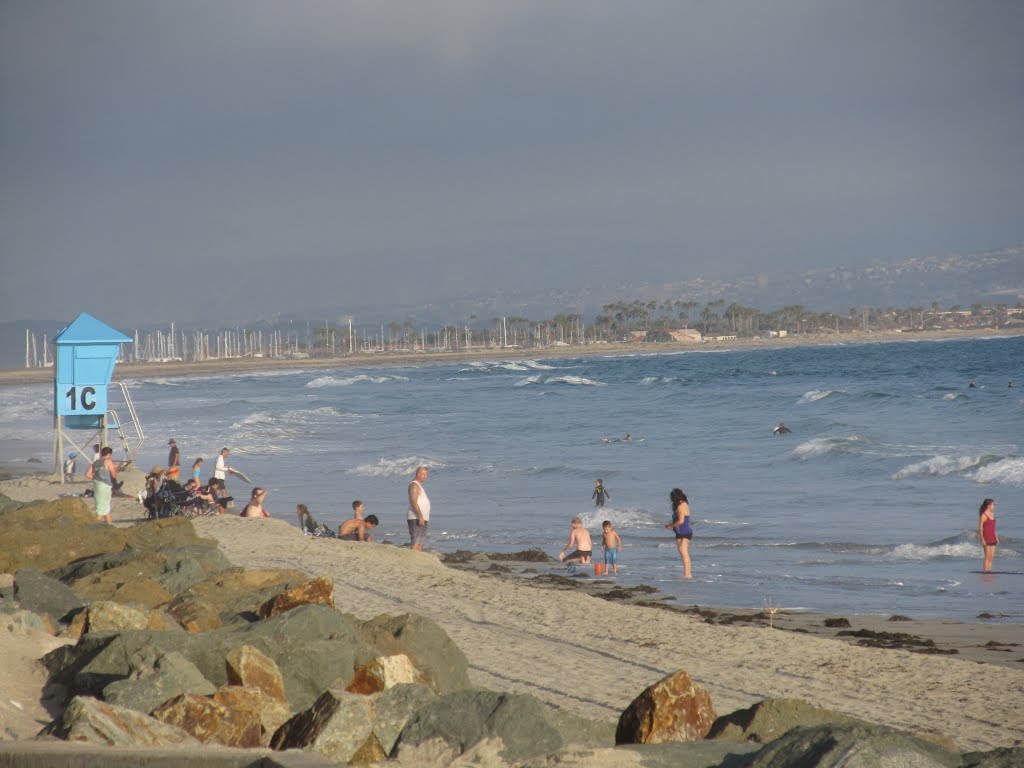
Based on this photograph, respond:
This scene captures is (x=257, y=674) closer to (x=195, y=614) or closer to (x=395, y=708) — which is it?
(x=395, y=708)

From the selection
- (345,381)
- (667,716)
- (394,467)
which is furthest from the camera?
(345,381)

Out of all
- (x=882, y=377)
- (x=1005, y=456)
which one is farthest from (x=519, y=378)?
(x=1005, y=456)

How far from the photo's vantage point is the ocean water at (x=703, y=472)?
544 inches

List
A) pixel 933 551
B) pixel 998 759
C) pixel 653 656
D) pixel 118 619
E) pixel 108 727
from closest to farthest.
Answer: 1. pixel 998 759
2. pixel 108 727
3. pixel 118 619
4. pixel 653 656
5. pixel 933 551

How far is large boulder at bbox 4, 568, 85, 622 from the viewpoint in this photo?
22.9ft

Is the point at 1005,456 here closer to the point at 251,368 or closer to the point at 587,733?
the point at 587,733

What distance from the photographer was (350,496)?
22062 mm

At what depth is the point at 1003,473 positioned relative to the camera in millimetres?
22641

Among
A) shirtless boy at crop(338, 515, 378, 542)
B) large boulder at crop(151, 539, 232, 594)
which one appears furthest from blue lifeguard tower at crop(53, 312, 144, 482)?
large boulder at crop(151, 539, 232, 594)

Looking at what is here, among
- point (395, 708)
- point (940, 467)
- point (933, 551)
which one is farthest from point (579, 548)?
point (940, 467)

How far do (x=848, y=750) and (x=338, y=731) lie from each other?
1940mm

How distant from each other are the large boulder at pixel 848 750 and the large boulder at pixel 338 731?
58.9 inches

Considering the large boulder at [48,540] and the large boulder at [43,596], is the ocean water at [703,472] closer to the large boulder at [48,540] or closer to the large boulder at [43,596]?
the large boulder at [48,540]

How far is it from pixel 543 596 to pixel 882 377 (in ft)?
196
